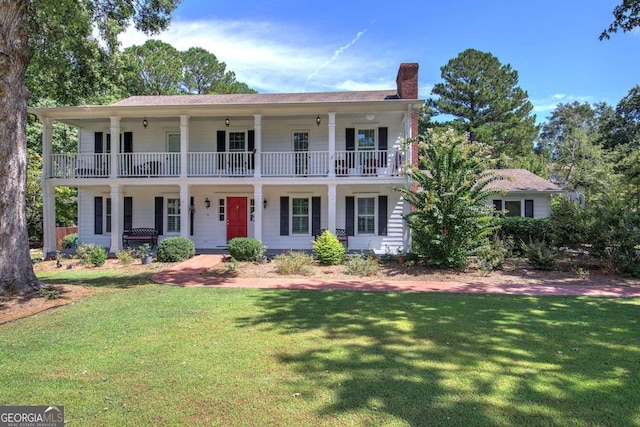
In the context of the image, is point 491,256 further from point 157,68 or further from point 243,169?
point 157,68

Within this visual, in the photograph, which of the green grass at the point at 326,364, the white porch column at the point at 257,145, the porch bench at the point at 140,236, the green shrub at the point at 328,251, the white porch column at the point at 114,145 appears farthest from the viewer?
the porch bench at the point at 140,236

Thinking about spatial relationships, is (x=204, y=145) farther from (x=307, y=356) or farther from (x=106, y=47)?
(x=307, y=356)

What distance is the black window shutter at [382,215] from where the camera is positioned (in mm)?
15023

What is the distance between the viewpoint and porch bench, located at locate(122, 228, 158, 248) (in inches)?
605

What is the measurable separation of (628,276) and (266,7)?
1491 cm

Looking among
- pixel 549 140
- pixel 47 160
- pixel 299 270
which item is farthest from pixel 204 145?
pixel 549 140

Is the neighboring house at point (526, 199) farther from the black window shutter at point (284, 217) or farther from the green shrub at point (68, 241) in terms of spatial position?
the green shrub at point (68, 241)

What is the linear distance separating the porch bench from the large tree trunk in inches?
307

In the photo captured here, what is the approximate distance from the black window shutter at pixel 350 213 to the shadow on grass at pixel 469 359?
7.99 metres

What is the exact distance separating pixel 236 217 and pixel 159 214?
3388 mm

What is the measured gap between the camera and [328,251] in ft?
39.6

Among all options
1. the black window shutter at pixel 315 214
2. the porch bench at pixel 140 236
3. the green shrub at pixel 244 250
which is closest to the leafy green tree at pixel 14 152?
the green shrub at pixel 244 250

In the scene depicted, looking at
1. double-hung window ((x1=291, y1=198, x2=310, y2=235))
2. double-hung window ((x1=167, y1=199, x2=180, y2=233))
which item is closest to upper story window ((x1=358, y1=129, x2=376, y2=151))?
double-hung window ((x1=291, y1=198, x2=310, y2=235))

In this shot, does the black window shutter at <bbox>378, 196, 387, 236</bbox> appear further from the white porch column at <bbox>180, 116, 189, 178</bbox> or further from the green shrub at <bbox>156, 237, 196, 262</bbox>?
the white porch column at <bbox>180, 116, 189, 178</bbox>
